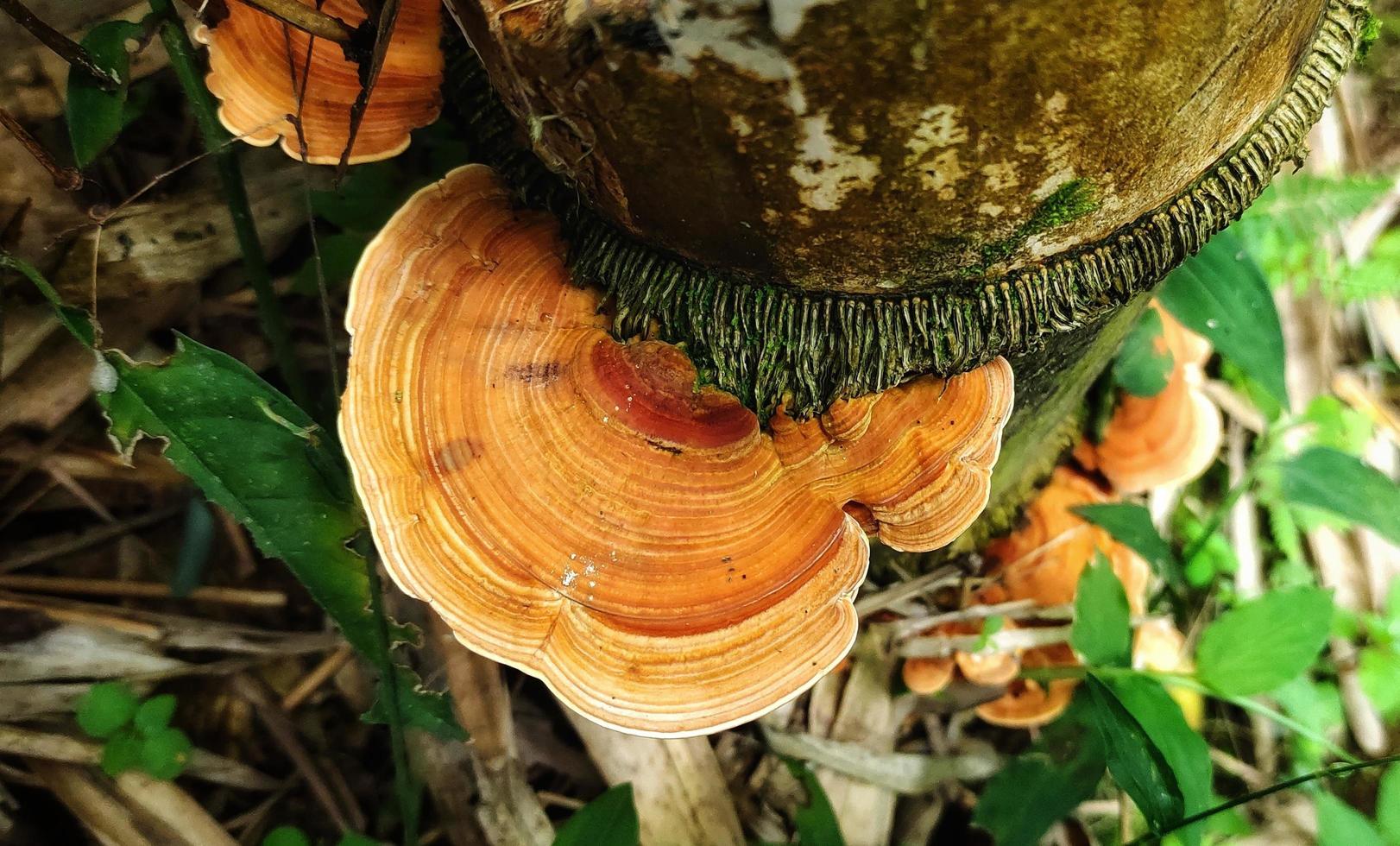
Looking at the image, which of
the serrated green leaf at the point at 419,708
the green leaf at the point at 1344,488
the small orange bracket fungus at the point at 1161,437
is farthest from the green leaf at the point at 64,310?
the green leaf at the point at 1344,488

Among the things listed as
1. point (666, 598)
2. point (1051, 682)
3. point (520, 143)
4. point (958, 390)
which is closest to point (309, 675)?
point (666, 598)

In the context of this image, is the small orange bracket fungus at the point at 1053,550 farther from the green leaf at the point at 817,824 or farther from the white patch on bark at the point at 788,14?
the white patch on bark at the point at 788,14

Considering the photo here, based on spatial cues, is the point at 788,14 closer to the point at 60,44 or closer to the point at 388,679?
the point at 60,44

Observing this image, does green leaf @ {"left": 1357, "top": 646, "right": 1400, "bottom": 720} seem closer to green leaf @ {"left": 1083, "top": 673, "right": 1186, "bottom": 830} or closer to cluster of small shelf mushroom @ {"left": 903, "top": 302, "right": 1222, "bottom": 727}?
cluster of small shelf mushroom @ {"left": 903, "top": 302, "right": 1222, "bottom": 727}

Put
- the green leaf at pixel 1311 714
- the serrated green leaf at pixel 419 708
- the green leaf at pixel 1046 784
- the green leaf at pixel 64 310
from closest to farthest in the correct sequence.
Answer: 1. the green leaf at pixel 64 310
2. the serrated green leaf at pixel 419 708
3. the green leaf at pixel 1046 784
4. the green leaf at pixel 1311 714

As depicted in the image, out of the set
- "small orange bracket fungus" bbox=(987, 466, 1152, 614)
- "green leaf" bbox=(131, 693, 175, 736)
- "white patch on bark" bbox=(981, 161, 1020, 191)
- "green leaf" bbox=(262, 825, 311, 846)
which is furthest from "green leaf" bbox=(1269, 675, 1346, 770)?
"green leaf" bbox=(131, 693, 175, 736)
